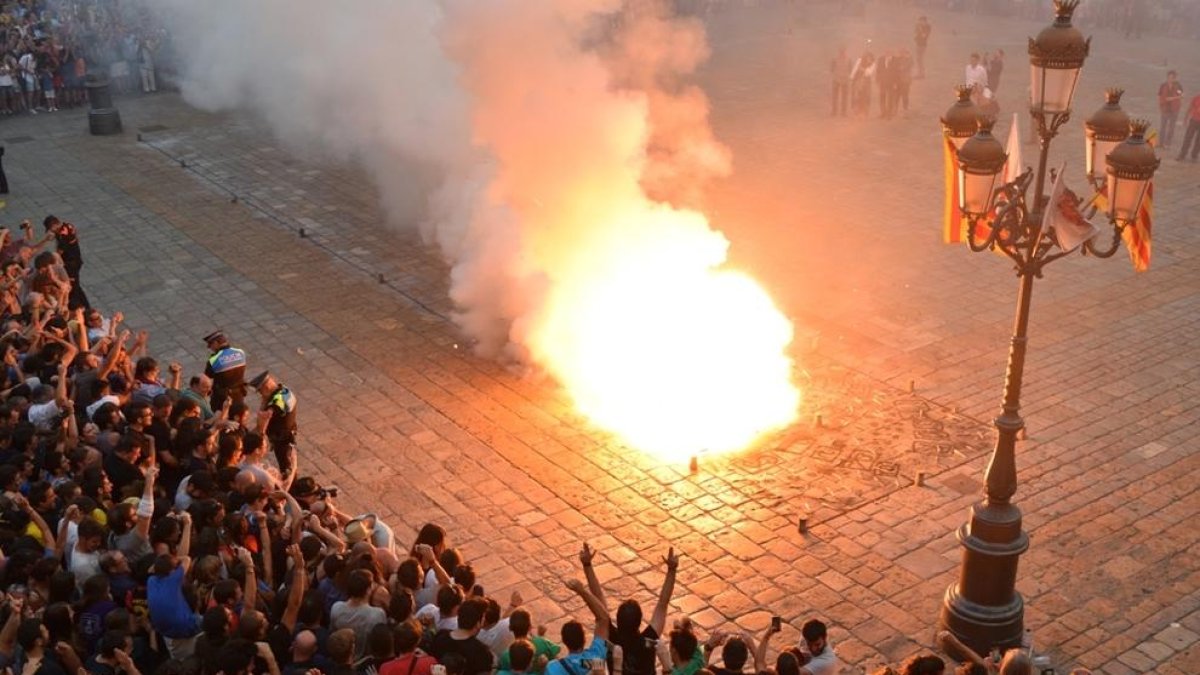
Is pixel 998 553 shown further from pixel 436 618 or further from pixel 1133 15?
pixel 1133 15

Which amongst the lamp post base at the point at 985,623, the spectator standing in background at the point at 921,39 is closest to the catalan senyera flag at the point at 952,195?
the lamp post base at the point at 985,623

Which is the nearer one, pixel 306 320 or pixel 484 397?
pixel 484 397

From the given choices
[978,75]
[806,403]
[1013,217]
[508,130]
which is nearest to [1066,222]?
[1013,217]

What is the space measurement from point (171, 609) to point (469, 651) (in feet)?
5.47

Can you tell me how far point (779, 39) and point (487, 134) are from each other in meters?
22.1

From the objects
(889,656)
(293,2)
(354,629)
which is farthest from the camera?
(293,2)

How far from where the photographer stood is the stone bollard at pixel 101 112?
77.3 feet

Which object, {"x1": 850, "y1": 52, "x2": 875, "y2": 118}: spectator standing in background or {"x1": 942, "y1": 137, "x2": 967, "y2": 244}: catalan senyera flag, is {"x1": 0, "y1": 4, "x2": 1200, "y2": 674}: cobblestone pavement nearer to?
{"x1": 942, "y1": 137, "x2": 967, "y2": 244}: catalan senyera flag

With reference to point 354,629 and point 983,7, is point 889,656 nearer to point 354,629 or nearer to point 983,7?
point 354,629

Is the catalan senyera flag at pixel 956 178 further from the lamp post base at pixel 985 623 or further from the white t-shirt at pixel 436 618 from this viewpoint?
the white t-shirt at pixel 436 618

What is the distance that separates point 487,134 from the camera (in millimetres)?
13656

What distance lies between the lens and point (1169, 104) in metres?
21.8

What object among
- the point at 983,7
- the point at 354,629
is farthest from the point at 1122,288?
the point at 983,7

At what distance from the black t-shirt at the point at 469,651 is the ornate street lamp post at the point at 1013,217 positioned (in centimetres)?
384
